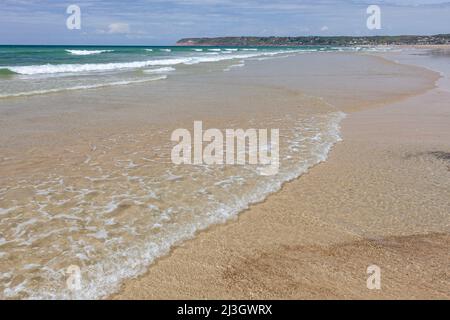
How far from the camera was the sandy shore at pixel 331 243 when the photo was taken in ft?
12.8

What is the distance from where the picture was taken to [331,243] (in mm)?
4734

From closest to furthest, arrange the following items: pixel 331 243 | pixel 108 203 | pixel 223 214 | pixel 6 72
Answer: pixel 331 243 → pixel 223 214 → pixel 108 203 → pixel 6 72

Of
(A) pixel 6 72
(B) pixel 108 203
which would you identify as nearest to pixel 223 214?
(B) pixel 108 203

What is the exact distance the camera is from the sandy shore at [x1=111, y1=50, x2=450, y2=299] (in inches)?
153

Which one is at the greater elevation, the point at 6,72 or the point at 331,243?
the point at 6,72

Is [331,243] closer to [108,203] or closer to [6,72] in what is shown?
[108,203]

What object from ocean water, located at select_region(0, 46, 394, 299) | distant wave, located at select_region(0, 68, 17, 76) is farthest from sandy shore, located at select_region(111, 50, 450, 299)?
distant wave, located at select_region(0, 68, 17, 76)

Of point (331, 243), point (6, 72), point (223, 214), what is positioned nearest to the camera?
point (331, 243)

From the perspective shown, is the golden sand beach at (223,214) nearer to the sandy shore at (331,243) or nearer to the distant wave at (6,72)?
the sandy shore at (331,243)

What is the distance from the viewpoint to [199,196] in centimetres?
601

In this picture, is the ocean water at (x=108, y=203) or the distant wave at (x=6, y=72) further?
Answer: the distant wave at (x=6, y=72)

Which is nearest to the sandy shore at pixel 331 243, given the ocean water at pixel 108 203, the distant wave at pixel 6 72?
the ocean water at pixel 108 203

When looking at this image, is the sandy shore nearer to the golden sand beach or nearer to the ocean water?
the golden sand beach
